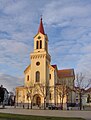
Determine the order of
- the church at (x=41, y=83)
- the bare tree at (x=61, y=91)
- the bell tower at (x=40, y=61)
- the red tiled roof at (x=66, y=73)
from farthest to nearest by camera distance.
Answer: the red tiled roof at (x=66, y=73), the bell tower at (x=40, y=61), the church at (x=41, y=83), the bare tree at (x=61, y=91)

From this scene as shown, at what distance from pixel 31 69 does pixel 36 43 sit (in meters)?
10.3

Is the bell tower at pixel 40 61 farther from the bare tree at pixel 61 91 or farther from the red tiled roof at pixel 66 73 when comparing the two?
the red tiled roof at pixel 66 73

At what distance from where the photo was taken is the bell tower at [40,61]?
Result: 87000 millimetres

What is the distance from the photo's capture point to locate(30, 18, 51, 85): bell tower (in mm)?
87000

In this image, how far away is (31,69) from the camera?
293ft

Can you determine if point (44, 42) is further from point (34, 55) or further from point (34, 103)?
point (34, 103)

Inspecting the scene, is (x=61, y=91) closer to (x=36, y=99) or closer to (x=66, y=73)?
(x=36, y=99)

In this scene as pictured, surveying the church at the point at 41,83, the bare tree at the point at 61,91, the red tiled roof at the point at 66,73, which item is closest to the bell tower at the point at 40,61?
the church at the point at 41,83

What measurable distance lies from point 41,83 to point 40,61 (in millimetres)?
8102

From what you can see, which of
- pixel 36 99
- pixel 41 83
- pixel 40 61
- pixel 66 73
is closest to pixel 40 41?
pixel 40 61

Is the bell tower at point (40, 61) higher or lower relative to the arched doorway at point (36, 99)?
higher

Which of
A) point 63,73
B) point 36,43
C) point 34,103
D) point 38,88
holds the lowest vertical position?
point 34,103

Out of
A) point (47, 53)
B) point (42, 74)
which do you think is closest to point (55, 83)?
point (42, 74)

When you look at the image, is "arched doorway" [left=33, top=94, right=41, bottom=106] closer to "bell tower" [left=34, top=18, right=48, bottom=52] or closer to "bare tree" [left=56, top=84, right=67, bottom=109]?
"bare tree" [left=56, top=84, right=67, bottom=109]
